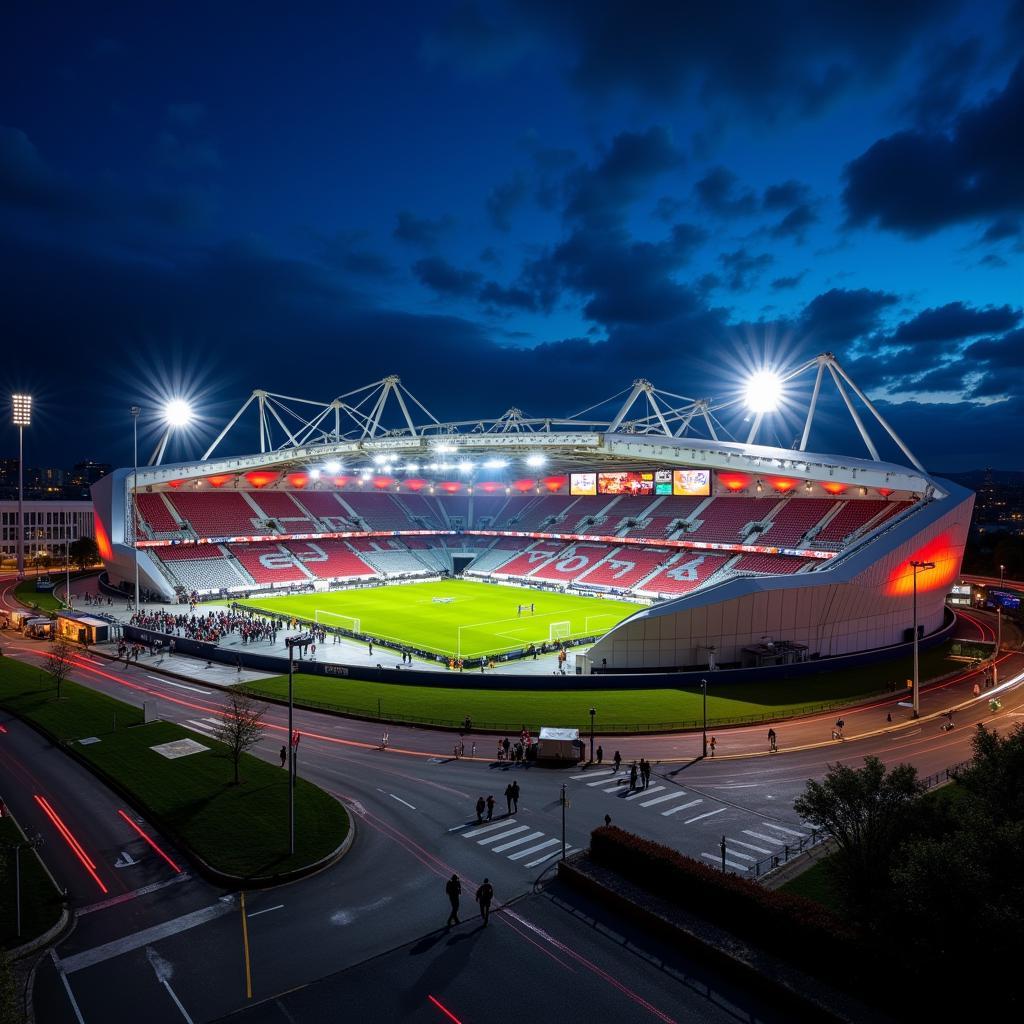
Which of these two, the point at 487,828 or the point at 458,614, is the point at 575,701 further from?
the point at 458,614

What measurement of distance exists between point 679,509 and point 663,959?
60.9 metres

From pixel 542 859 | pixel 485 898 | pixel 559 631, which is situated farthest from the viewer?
pixel 559 631

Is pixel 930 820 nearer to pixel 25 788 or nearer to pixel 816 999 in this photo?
pixel 816 999

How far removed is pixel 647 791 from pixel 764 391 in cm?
3728

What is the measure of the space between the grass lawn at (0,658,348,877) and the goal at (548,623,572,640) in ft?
81.1

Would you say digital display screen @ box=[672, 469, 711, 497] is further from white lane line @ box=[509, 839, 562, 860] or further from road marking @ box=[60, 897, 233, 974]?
road marking @ box=[60, 897, 233, 974]

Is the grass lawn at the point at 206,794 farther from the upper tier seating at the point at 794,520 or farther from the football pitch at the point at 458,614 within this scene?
the upper tier seating at the point at 794,520

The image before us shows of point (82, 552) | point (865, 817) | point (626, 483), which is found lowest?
point (865, 817)

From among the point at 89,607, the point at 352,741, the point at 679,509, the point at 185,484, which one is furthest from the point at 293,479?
the point at 352,741

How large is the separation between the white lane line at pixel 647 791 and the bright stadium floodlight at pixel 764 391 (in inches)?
1441

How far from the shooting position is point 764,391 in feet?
169

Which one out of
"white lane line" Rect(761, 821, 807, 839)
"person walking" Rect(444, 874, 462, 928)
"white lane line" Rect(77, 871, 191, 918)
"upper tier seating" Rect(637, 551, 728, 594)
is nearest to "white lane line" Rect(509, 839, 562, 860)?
"person walking" Rect(444, 874, 462, 928)

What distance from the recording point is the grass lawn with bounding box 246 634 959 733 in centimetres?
2970

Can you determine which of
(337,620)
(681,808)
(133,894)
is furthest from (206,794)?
(337,620)
